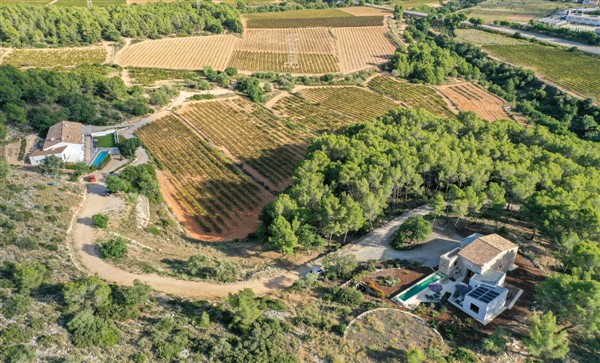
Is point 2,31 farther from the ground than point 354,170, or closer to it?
farther from the ground

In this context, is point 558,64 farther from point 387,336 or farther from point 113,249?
point 113,249

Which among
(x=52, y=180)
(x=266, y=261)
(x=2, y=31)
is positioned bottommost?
(x=266, y=261)

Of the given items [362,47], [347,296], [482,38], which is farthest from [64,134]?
[482,38]

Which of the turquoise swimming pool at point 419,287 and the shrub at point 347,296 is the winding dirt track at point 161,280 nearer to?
the shrub at point 347,296

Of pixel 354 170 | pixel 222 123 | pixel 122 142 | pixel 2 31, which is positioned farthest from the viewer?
pixel 2 31

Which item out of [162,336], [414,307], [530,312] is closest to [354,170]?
[414,307]

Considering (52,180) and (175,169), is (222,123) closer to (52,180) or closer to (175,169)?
(175,169)
